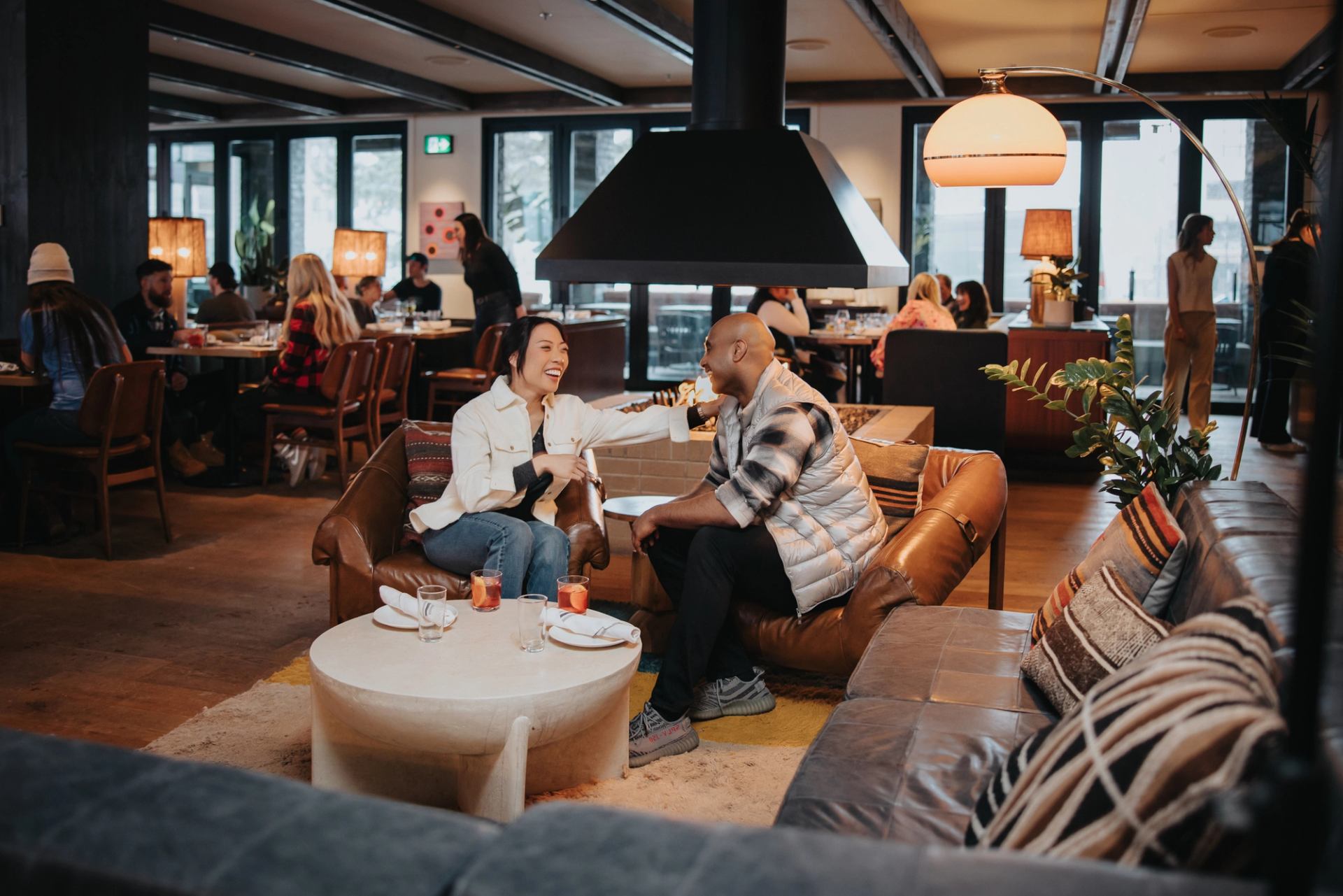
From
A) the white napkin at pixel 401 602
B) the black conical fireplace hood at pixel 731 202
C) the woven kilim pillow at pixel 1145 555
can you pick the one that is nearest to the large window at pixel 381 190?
the black conical fireplace hood at pixel 731 202

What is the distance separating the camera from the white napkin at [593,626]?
2.91m

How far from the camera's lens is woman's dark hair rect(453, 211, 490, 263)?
936 centimetres

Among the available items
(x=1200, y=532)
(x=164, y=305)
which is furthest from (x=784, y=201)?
(x=164, y=305)

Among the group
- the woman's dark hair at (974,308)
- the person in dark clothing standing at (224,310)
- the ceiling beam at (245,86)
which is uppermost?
the ceiling beam at (245,86)

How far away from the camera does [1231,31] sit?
347 inches

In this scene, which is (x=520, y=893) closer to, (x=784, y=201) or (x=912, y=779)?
(x=912, y=779)

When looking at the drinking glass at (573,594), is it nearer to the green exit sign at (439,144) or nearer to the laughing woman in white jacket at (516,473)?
the laughing woman in white jacket at (516,473)

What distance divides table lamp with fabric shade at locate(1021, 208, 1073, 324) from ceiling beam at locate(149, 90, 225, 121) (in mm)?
9233

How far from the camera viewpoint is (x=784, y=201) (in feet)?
14.7

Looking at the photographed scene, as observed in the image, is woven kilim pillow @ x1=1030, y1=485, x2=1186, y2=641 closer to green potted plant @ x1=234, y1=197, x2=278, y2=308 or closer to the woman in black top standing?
the woman in black top standing

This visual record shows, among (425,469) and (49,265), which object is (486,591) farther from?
(49,265)

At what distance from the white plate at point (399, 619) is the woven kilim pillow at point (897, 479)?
1.56 meters

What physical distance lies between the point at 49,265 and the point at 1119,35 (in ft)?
22.9

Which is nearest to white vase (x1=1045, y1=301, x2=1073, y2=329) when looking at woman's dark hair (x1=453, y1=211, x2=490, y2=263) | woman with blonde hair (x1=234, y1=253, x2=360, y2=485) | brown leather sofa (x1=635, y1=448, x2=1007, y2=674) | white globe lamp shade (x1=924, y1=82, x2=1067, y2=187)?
white globe lamp shade (x1=924, y1=82, x2=1067, y2=187)
